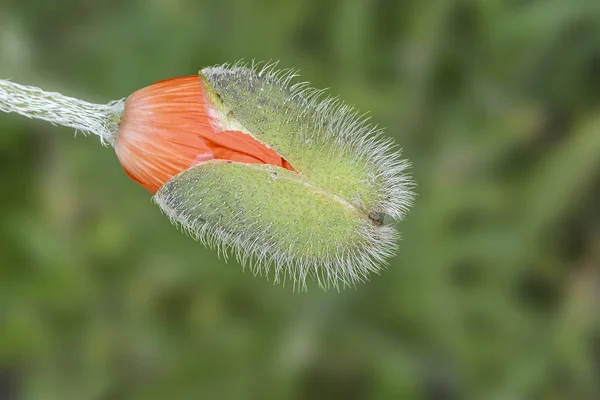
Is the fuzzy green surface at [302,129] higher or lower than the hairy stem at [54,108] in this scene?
higher

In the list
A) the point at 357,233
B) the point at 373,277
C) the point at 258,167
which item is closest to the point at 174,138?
the point at 258,167

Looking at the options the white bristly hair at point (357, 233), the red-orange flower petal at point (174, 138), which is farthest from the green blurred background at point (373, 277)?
the red-orange flower petal at point (174, 138)

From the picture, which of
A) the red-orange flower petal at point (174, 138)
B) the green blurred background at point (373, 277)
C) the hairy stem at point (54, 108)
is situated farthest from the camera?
the green blurred background at point (373, 277)

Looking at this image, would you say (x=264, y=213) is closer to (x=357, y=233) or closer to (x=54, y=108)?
(x=357, y=233)

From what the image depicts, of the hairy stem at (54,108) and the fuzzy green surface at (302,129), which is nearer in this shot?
the hairy stem at (54,108)

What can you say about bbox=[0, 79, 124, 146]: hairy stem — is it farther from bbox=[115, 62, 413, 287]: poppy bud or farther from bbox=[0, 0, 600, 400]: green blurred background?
bbox=[0, 0, 600, 400]: green blurred background

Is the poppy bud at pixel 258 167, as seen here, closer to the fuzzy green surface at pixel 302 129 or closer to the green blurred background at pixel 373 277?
the fuzzy green surface at pixel 302 129

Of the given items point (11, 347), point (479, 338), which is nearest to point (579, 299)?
point (479, 338)

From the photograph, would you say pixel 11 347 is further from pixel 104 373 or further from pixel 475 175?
pixel 475 175
